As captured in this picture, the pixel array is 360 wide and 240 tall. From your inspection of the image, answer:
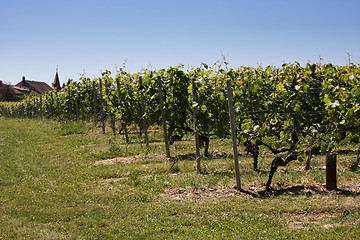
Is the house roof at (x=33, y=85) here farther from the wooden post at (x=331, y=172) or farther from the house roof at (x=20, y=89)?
the wooden post at (x=331, y=172)

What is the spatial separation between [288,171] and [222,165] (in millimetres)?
1554

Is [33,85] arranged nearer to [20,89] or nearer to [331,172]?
[20,89]

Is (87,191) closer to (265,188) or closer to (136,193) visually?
(136,193)

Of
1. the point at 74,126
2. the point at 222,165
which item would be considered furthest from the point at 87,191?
the point at 74,126

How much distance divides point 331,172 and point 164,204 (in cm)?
289

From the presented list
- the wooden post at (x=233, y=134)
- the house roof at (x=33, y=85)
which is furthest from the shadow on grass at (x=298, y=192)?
the house roof at (x=33, y=85)

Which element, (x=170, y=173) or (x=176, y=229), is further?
(x=170, y=173)

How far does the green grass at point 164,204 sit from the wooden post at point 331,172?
0.58 ft

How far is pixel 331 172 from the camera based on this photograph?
632 cm

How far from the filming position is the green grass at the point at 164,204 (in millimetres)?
4930

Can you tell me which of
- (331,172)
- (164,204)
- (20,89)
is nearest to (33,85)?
(20,89)

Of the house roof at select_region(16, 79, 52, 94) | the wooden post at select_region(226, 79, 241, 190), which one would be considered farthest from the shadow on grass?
the house roof at select_region(16, 79, 52, 94)

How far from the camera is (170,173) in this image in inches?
324

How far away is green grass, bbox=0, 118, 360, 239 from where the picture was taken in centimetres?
493
